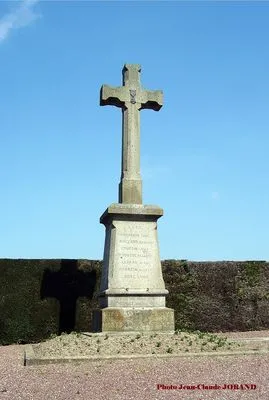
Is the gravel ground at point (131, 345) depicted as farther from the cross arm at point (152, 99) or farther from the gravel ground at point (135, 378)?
the cross arm at point (152, 99)

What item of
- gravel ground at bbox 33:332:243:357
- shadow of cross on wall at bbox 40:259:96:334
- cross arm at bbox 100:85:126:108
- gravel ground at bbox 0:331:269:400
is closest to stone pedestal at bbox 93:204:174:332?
gravel ground at bbox 33:332:243:357

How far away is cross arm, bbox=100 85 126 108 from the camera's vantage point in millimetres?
11008

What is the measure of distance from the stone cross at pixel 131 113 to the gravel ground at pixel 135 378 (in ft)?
13.8

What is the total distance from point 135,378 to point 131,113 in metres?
6.47

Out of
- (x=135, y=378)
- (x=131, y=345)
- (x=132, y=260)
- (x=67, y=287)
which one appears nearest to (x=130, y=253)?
(x=132, y=260)

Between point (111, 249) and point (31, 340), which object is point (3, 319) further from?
point (111, 249)

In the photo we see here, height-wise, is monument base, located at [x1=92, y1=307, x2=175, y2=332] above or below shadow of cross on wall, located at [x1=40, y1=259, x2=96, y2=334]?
below

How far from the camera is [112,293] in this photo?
9.74 meters

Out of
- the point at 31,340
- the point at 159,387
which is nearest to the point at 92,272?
the point at 31,340

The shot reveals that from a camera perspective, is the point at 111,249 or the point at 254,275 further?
the point at 254,275

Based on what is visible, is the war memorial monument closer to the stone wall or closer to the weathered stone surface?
the weathered stone surface

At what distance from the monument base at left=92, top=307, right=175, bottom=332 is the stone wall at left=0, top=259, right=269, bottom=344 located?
3359 millimetres

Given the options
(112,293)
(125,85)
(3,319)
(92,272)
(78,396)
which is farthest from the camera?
(92,272)

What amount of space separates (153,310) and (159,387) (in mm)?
3974
